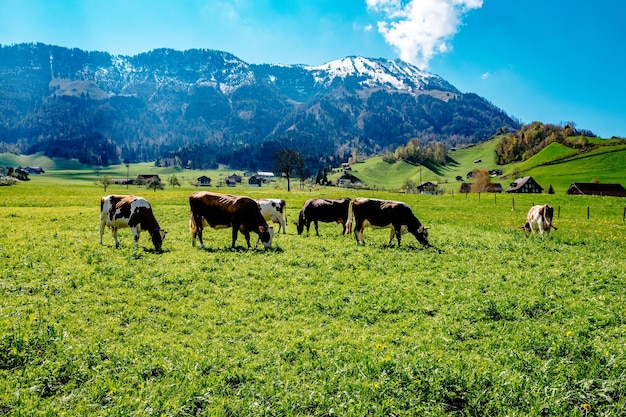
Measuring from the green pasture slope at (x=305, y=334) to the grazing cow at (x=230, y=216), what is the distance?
231 centimetres

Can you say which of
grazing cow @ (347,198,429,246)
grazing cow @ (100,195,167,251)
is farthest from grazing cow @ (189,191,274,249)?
grazing cow @ (347,198,429,246)

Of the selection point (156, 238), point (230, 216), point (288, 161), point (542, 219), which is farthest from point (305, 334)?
point (288, 161)

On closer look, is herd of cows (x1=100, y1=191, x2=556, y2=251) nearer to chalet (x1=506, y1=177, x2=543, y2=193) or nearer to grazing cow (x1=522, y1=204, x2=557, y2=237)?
grazing cow (x1=522, y1=204, x2=557, y2=237)

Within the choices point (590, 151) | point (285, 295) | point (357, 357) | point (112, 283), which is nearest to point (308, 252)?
point (285, 295)

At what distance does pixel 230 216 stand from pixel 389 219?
10.0 m

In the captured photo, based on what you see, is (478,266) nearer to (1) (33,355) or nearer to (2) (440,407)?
(2) (440,407)

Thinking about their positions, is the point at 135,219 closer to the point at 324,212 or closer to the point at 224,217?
the point at 224,217

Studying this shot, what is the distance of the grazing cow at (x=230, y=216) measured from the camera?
71.6 feet

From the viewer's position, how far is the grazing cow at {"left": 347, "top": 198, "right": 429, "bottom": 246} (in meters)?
23.8

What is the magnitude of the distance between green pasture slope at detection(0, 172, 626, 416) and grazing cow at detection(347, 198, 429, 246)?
4410 millimetres

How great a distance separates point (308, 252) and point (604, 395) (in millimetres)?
14955

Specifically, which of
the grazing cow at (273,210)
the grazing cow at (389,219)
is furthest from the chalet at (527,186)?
the grazing cow at (389,219)

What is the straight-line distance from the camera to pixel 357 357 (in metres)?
8.82

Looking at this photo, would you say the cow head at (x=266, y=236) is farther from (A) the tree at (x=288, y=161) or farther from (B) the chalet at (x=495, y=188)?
(B) the chalet at (x=495, y=188)
